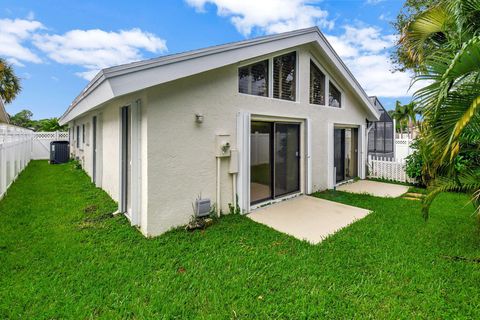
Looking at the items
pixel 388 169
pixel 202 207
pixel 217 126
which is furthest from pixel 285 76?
pixel 388 169

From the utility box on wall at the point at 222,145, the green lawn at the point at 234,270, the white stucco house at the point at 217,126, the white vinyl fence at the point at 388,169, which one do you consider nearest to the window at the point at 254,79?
the white stucco house at the point at 217,126

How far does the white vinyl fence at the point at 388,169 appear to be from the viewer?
10102 mm

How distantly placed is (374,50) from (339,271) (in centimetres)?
1672

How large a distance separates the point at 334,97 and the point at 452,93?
680cm

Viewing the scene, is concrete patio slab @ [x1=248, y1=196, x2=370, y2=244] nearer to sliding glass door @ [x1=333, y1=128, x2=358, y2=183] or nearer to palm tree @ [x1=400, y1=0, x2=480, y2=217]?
palm tree @ [x1=400, y1=0, x2=480, y2=217]

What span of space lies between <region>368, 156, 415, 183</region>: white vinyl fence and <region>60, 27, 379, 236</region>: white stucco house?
307 centimetres

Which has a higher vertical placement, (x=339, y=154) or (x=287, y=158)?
(x=339, y=154)

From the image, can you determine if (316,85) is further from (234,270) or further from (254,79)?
(234,270)

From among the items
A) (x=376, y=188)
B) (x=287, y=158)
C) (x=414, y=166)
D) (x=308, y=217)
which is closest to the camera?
(x=308, y=217)

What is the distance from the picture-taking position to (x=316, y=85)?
28.0 ft

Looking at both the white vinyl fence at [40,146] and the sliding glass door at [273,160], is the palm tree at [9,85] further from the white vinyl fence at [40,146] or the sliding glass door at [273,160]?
the sliding glass door at [273,160]

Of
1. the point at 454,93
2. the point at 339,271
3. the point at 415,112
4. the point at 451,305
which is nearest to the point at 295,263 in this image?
the point at 339,271

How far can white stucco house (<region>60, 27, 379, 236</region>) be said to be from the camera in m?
4.65

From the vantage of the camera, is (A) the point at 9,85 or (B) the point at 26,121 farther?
(B) the point at 26,121
